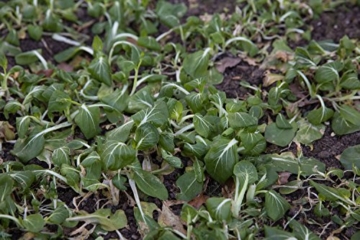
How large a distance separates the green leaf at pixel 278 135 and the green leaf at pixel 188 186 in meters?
0.53

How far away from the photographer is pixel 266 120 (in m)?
3.35

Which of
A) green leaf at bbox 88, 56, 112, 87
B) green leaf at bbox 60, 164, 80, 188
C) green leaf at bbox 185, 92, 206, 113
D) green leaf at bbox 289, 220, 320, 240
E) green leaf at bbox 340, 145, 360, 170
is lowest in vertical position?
green leaf at bbox 289, 220, 320, 240

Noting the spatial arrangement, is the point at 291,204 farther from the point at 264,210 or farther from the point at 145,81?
the point at 145,81

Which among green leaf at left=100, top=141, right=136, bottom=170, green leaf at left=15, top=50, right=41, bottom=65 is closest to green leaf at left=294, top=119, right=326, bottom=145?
green leaf at left=100, top=141, right=136, bottom=170

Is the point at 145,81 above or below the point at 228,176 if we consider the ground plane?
above

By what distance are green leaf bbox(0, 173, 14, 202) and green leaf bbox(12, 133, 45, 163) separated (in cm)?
30

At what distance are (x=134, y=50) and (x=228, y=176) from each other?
1.11m

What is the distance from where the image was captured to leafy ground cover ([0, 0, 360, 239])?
2799 mm

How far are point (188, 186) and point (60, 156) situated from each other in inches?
27.0

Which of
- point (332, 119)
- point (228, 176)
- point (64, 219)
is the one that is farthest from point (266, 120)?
point (64, 219)

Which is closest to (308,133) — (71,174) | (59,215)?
(71,174)

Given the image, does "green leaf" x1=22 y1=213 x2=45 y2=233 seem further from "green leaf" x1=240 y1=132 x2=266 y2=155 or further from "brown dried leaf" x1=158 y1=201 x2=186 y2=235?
"green leaf" x1=240 y1=132 x2=266 y2=155

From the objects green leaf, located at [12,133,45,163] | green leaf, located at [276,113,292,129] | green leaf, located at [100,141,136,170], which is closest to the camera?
green leaf, located at [100,141,136,170]

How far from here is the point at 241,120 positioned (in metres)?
2.95
